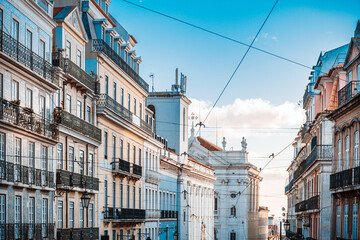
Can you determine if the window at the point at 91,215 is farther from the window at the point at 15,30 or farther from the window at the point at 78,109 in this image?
the window at the point at 15,30

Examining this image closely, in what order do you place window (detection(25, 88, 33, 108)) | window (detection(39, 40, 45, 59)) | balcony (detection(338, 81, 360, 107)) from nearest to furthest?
1. window (detection(25, 88, 33, 108))
2. window (detection(39, 40, 45, 59))
3. balcony (detection(338, 81, 360, 107))

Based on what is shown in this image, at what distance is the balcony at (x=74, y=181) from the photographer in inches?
1308

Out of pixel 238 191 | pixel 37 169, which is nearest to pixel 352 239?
pixel 37 169

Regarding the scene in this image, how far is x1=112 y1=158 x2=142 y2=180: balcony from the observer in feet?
145

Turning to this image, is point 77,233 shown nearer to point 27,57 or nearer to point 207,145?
point 27,57

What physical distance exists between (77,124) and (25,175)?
7.88 m

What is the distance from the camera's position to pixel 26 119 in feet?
94.6

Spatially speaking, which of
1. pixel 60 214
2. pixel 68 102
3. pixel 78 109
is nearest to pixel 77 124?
pixel 68 102

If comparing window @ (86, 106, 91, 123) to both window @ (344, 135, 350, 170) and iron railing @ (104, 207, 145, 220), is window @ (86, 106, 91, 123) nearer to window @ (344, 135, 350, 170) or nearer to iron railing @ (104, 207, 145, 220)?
iron railing @ (104, 207, 145, 220)

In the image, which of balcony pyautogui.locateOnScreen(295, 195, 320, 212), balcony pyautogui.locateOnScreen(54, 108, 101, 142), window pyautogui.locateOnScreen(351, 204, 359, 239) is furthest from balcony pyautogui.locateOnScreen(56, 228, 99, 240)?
balcony pyautogui.locateOnScreen(295, 195, 320, 212)

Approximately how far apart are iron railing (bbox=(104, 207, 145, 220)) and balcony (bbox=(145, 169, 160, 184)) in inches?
145

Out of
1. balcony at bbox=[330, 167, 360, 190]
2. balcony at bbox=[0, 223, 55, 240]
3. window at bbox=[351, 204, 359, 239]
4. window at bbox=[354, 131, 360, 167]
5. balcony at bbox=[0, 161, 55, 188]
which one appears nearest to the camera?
balcony at bbox=[0, 223, 55, 240]

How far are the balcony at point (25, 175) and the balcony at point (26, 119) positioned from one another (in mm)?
1471

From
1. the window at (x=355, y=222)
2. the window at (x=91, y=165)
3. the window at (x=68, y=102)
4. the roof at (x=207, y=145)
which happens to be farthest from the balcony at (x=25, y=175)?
the roof at (x=207, y=145)
